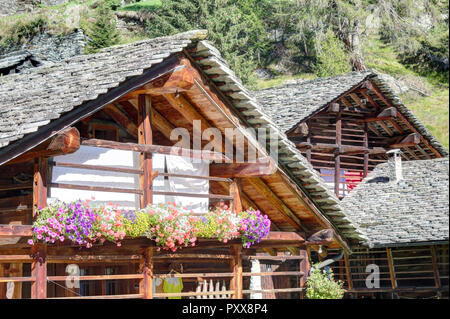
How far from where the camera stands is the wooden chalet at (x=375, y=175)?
1794 centimetres

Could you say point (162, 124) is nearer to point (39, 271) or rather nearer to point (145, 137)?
point (145, 137)

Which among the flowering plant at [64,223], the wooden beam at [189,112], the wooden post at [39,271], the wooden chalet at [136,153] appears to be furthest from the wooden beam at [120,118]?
the wooden post at [39,271]

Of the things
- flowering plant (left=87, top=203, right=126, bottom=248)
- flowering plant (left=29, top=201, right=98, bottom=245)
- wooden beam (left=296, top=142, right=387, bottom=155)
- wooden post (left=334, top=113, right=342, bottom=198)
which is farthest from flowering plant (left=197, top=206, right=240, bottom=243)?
wooden post (left=334, top=113, right=342, bottom=198)

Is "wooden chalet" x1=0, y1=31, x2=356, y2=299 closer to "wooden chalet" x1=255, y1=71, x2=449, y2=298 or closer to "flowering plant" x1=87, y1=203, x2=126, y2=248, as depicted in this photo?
"flowering plant" x1=87, y1=203, x2=126, y2=248

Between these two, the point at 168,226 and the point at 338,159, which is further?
the point at 338,159

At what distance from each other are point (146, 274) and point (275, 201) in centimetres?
338

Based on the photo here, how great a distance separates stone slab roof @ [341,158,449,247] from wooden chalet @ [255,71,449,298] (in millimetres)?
26

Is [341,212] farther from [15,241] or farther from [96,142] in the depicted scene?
[15,241]

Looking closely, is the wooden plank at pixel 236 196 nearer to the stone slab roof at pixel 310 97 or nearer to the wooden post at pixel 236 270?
the wooden post at pixel 236 270

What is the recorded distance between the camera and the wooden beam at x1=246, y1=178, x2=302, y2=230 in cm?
1362

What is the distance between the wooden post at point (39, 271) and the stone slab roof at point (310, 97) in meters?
11.1

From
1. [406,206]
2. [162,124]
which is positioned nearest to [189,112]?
[162,124]

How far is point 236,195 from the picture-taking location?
12992 millimetres

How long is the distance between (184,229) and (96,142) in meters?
1.94
